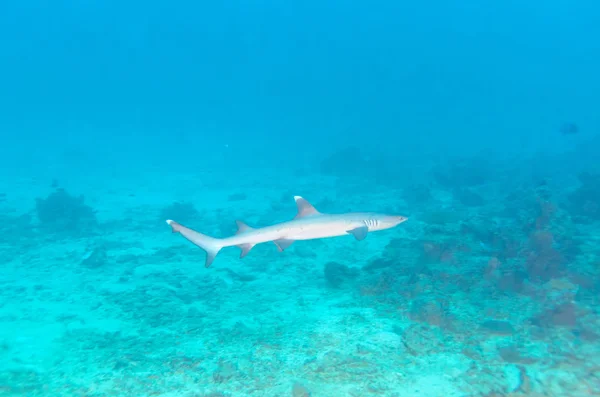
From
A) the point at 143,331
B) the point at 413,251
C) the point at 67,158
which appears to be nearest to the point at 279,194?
the point at 413,251

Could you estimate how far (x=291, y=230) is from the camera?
712cm

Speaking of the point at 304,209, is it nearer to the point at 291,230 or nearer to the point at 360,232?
the point at 291,230

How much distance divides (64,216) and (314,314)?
1364cm

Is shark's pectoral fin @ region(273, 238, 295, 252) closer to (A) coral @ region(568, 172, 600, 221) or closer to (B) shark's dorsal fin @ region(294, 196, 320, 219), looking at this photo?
(B) shark's dorsal fin @ region(294, 196, 320, 219)

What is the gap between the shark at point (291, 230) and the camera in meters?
7.00

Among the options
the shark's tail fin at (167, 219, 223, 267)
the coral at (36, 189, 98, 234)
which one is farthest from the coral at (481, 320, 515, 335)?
the coral at (36, 189, 98, 234)

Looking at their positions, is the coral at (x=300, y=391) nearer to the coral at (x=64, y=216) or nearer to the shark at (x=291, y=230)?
the shark at (x=291, y=230)

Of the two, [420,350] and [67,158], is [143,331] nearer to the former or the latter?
[420,350]

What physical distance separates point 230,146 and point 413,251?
4598cm

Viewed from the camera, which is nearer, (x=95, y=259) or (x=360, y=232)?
(x=360, y=232)

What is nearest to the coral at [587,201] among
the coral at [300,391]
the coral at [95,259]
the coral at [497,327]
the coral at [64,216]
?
the coral at [497,327]

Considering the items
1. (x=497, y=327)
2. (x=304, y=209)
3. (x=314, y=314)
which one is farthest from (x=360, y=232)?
(x=497, y=327)

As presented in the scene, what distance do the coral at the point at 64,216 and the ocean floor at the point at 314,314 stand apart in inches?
25.1

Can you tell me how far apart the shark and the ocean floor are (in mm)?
1646
